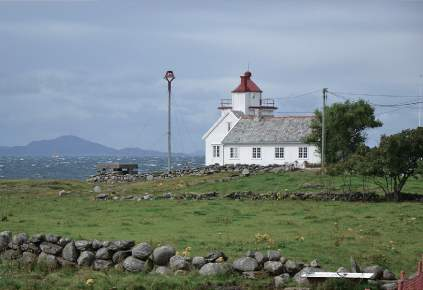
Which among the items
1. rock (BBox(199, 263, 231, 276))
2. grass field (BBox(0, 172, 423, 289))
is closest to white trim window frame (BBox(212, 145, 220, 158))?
grass field (BBox(0, 172, 423, 289))

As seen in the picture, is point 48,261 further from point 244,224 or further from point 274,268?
point 244,224

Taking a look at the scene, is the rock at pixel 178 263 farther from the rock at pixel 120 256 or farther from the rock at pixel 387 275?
the rock at pixel 387 275

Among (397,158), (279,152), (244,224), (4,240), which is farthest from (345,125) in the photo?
(4,240)

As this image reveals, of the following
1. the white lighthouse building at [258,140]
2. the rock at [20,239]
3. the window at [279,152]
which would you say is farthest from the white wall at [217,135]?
the rock at [20,239]

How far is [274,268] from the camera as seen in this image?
77.5 feet

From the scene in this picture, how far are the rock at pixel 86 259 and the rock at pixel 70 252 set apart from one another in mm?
323

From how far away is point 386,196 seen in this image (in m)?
46.7

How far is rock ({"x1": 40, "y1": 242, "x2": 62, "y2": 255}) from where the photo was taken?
26.8 metres

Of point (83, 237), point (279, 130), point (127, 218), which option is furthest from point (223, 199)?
point (279, 130)

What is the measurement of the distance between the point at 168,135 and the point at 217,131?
2583 centimetres

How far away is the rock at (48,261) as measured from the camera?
2639 centimetres

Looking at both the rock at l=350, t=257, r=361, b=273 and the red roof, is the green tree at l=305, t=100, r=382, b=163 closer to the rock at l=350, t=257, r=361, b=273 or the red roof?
the red roof

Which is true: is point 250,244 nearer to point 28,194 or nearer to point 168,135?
point 28,194

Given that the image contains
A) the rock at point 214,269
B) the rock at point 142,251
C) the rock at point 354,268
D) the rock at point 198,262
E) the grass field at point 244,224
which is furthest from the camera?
the grass field at point 244,224
